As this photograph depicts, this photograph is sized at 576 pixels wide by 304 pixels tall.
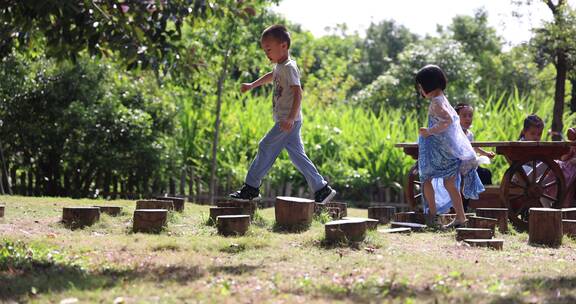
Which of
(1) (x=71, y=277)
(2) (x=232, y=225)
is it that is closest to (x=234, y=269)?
(1) (x=71, y=277)

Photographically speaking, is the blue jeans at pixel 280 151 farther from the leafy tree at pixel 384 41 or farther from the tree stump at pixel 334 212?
the leafy tree at pixel 384 41

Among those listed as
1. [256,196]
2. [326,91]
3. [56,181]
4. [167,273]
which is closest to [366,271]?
[167,273]

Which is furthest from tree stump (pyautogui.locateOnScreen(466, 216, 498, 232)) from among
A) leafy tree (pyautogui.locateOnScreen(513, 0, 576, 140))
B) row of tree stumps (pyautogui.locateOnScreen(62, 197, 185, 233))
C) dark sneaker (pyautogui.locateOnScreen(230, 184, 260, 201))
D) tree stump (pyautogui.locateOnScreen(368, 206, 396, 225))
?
leafy tree (pyautogui.locateOnScreen(513, 0, 576, 140))

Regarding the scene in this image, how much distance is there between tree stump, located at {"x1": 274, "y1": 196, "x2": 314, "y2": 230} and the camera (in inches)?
277

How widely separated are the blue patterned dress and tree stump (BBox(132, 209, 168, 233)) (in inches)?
100

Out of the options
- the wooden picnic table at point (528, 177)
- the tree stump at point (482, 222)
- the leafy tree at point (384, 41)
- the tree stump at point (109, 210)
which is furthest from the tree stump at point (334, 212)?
the leafy tree at point (384, 41)

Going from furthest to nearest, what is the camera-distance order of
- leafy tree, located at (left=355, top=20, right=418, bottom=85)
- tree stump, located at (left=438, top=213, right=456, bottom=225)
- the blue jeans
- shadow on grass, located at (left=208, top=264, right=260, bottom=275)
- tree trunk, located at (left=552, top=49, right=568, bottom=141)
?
1. leafy tree, located at (left=355, top=20, right=418, bottom=85)
2. tree trunk, located at (left=552, top=49, right=568, bottom=141)
3. tree stump, located at (left=438, top=213, right=456, bottom=225)
4. the blue jeans
5. shadow on grass, located at (left=208, top=264, right=260, bottom=275)

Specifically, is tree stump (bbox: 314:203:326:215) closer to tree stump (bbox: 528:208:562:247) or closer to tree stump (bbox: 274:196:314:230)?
tree stump (bbox: 274:196:314:230)

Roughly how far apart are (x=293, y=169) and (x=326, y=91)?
12.0 m

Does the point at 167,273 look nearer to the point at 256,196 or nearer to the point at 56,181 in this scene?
the point at 256,196

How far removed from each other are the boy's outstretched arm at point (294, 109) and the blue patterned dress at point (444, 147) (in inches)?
48.4

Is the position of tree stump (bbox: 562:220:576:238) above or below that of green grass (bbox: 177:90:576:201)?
below

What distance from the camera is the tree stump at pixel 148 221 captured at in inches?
267

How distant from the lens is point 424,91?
7.40 metres
